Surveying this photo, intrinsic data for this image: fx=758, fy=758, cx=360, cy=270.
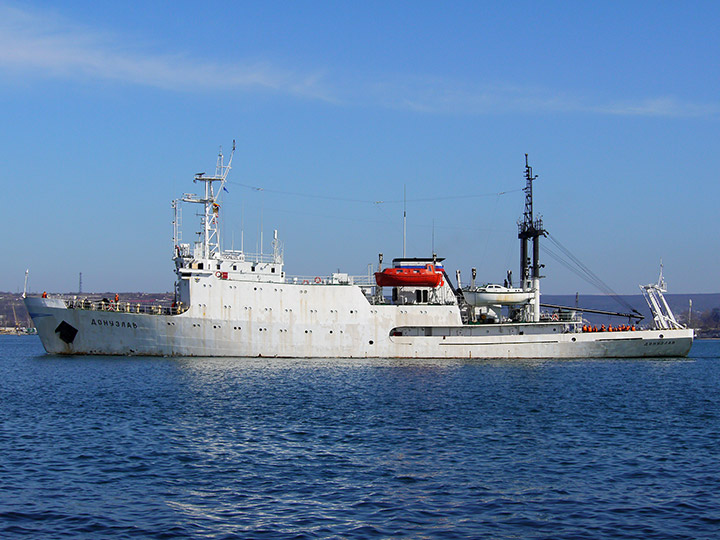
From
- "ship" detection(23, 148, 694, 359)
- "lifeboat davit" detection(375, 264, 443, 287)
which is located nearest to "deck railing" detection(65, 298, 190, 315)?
"ship" detection(23, 148, 694, 359)

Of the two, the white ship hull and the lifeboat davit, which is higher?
the lifeboat davit

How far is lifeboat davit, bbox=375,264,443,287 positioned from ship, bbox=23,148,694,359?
0.07m

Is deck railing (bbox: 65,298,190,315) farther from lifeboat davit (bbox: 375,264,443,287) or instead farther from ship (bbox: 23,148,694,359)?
lifeboat davit (bbox: 375,264,443,287)

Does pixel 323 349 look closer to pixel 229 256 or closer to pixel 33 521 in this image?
pixel 229 256

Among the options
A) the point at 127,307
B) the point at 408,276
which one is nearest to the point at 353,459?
the point at 127,307

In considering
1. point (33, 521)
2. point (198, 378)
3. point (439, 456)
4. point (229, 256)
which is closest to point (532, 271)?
point (229, 256)

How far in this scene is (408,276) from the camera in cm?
4903

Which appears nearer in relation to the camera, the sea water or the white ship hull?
the sea water

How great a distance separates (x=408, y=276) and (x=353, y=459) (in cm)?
2986

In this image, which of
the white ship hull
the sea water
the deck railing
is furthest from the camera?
the deck railing

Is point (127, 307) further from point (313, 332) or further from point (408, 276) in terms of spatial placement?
point (408, 276)

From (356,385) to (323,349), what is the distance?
13.0 metres

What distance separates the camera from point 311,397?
30.9 m

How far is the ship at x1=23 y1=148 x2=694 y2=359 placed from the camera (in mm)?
45188
